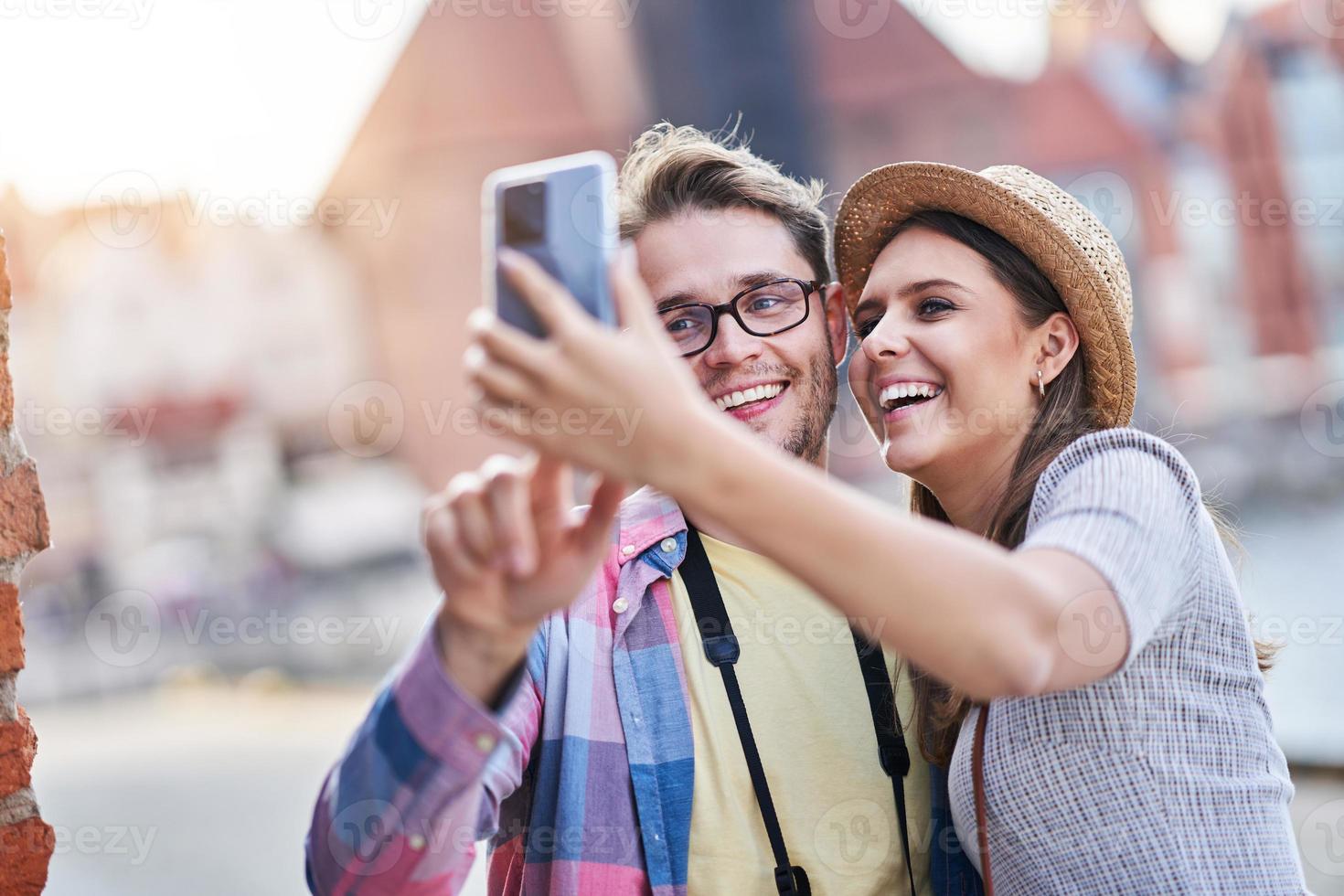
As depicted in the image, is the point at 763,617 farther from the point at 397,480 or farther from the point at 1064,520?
the point at 397,480

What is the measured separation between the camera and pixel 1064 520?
1.55m

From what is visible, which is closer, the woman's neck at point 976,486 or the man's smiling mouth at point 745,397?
the woman's neck at point 976,486

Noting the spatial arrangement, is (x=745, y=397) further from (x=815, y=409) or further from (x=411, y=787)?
(x=411, y=787)

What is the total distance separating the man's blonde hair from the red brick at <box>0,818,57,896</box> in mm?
1772

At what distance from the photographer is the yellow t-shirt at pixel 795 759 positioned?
6.81ft

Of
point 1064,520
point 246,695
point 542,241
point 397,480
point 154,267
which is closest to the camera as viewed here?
point 542,241

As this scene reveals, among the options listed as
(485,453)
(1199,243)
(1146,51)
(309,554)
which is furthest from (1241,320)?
(309,554)

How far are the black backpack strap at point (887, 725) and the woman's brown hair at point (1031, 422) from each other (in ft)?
0.15

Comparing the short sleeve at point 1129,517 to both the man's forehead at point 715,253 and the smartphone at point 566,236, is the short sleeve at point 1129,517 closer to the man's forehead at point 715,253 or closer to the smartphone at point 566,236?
the smartphone at point 566,236

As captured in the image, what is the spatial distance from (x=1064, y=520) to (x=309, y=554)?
25.4 meters

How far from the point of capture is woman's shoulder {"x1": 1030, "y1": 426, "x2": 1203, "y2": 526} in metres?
1.61

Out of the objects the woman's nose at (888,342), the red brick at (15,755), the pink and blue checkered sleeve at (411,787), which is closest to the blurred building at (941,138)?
the woman's nose at (888,342)

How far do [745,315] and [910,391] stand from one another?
0.53m

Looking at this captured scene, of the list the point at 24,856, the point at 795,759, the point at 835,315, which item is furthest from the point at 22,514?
the point at 835,315
